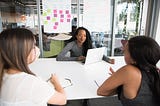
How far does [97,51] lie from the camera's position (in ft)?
7.06

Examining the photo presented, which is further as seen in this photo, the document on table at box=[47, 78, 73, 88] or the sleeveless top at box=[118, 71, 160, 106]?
the document on table at box=[47, 78, 73, 88]

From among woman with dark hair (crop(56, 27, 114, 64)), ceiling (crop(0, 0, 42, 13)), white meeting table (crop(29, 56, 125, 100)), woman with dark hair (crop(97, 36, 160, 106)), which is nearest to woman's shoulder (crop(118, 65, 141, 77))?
woman with dark hair (crop(97, 36, 160, 106))

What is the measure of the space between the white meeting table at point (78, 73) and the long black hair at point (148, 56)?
16.9 inches

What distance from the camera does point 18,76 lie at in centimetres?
89

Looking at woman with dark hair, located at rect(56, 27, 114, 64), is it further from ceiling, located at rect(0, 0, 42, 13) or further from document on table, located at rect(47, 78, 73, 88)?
ceiling, located at rect(0, 0, 42, 13)

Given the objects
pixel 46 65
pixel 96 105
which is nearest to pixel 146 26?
pixel 96 105

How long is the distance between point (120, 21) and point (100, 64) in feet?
7.13

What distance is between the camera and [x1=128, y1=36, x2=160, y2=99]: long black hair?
1.11m

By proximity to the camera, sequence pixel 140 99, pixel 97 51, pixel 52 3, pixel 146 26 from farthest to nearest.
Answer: pixel 146 26, pixel 52 3, pixel 97 51, pixel 140 99

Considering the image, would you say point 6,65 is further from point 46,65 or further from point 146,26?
point 146,26

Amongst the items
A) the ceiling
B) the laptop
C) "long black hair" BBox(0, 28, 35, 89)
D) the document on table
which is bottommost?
the document on table

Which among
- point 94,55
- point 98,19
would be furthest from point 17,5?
point 94,55

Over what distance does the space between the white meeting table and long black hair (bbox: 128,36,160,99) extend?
1.41 feet

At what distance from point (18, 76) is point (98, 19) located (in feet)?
10.4
